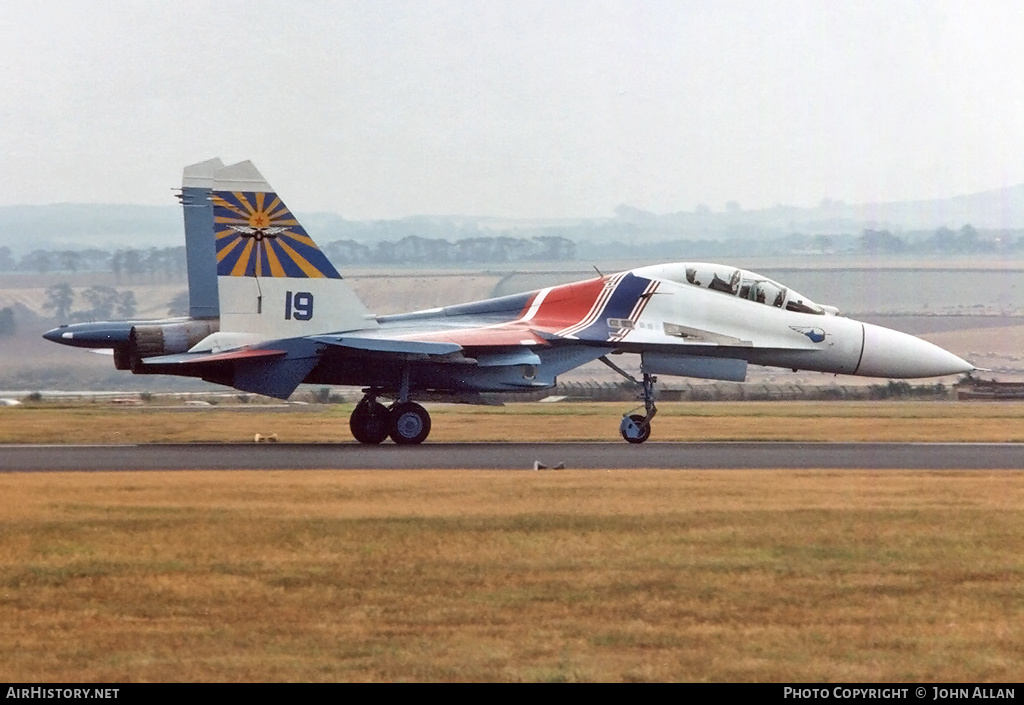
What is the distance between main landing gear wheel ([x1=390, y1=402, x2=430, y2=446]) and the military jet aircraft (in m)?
0.02

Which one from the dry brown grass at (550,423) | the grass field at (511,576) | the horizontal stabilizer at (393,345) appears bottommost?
the dry brown grass at (550,423)

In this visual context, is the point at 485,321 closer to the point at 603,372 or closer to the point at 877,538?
the point at 877,538

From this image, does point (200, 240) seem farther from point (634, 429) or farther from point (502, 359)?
point (634, 429)

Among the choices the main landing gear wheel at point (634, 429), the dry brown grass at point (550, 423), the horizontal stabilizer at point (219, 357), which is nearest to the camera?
the horizontal stabilizer at point (219, 357)

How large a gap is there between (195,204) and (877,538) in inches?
648

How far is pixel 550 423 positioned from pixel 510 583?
1973 cm

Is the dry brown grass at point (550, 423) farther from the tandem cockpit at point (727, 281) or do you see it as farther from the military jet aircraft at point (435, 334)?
the tandem cockpit at point (727, 281)

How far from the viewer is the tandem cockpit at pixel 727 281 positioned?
943 inches

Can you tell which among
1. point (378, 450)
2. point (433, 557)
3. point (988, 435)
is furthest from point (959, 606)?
point (988, 435)

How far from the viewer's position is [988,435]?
2562cm

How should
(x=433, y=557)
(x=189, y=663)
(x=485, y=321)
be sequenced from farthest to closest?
(x=485, y=321), (x=433, y=557), (x=189, y=663)

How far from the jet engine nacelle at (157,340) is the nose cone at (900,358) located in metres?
10.9

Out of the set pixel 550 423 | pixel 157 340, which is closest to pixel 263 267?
pixel 157 340

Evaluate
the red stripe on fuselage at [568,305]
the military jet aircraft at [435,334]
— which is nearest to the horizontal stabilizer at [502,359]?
the military jet aircraft at [435,334]
